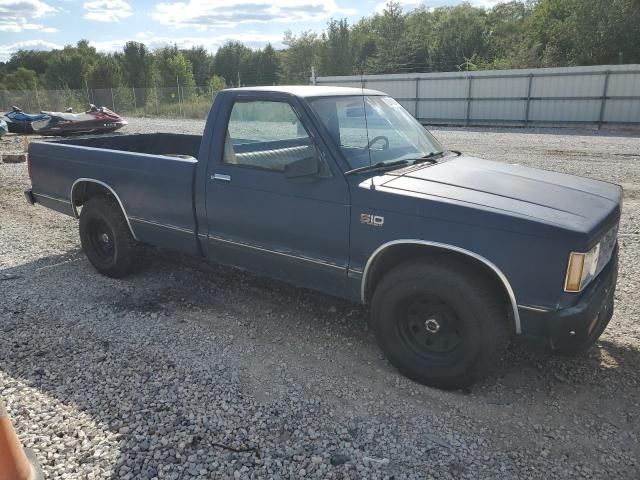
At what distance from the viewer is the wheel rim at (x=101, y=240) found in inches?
214

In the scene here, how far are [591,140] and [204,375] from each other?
16291 millimetres

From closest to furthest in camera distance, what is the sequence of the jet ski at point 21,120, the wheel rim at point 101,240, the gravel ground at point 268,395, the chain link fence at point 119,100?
the gravel ground at point 268,395, the wheel rim at point 101,240, the jet ski at point 21,120, the chain link fence at point 119,100

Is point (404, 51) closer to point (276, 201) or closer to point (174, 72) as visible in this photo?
point (174, 72)

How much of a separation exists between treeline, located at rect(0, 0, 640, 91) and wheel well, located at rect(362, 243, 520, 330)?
104 feet

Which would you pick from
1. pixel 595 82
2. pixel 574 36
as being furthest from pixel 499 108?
pixel 574 36

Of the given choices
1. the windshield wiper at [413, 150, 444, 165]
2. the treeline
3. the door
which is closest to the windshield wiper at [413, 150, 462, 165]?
the windshield wiper at [413, 150, 444, 165]

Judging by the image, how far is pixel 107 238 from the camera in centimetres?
545

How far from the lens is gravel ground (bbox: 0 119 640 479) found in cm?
284

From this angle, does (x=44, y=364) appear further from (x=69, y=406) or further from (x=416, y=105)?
(x=416, y=105)

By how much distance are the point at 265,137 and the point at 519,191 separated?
6.60 feet

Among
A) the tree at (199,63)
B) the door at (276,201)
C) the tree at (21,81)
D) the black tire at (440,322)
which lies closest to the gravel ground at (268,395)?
the black tire at (440,322)

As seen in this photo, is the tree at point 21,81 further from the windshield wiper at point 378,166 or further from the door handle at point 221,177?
the windshield wiper at point 378,166

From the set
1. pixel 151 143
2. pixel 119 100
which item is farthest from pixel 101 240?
pixel 119 100

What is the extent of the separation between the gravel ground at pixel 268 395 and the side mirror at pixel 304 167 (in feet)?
4.50
